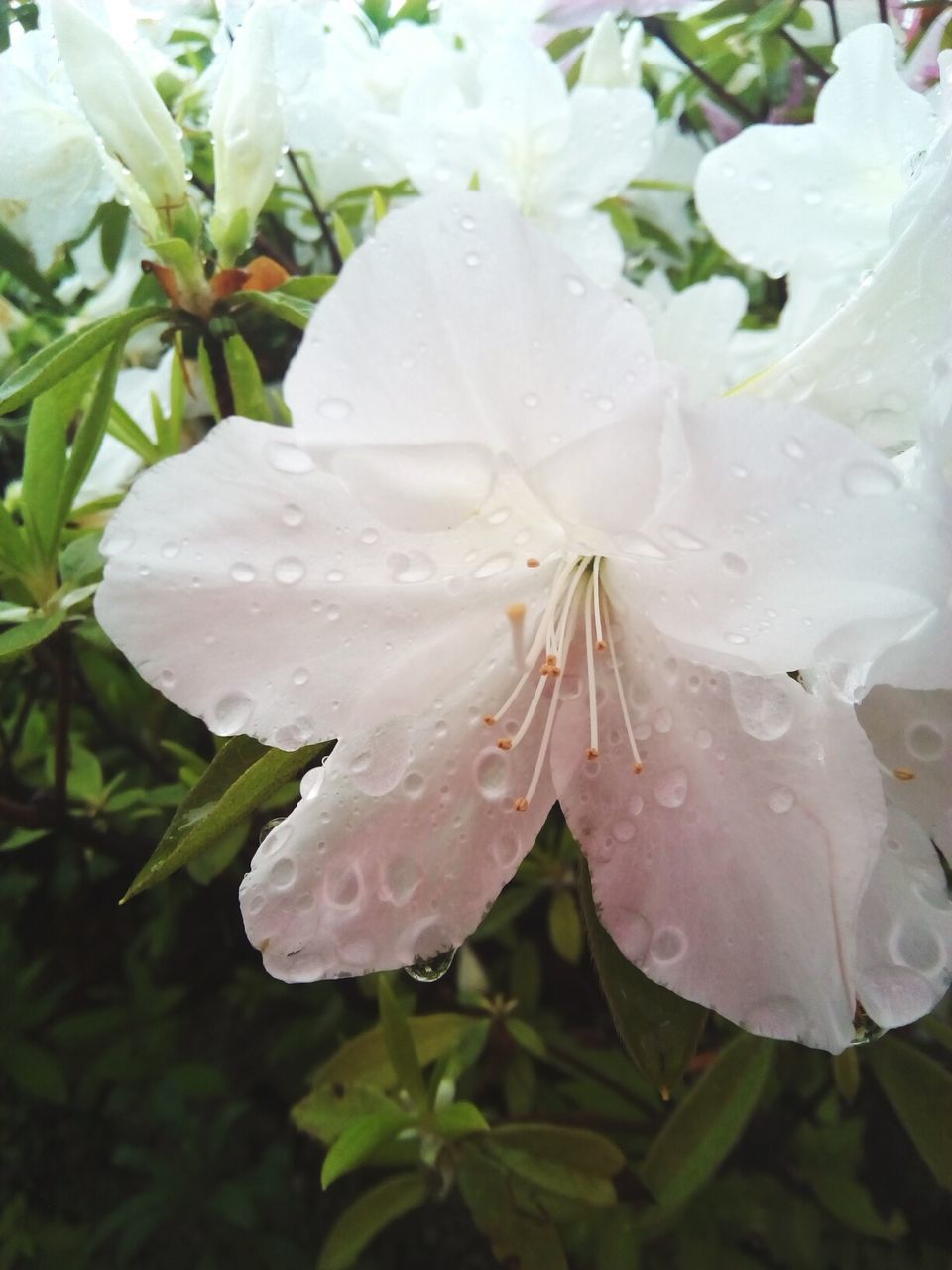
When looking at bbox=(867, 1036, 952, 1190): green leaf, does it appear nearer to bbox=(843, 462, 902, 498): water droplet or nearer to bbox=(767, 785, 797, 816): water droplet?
bbox=(767, 785, 797, 816): water droplet

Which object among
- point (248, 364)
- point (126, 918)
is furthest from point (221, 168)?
point (126, 918)

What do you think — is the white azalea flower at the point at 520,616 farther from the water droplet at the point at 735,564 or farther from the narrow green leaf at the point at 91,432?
the narrow green leaf at the point at 91,432

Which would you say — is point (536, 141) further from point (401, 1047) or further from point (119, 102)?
point (401, 1047)

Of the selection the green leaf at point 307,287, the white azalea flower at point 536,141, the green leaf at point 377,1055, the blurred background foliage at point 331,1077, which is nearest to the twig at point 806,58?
the blurred background foliage at point 331,1077

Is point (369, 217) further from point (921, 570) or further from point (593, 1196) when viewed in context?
point (593, 1196)

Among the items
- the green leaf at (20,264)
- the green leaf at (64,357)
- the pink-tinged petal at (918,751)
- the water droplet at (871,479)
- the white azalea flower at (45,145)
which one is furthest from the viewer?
the green leaf at (20,264)

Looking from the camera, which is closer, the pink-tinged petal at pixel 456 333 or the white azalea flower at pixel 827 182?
the pink-tinged petal at pixel 456 333
